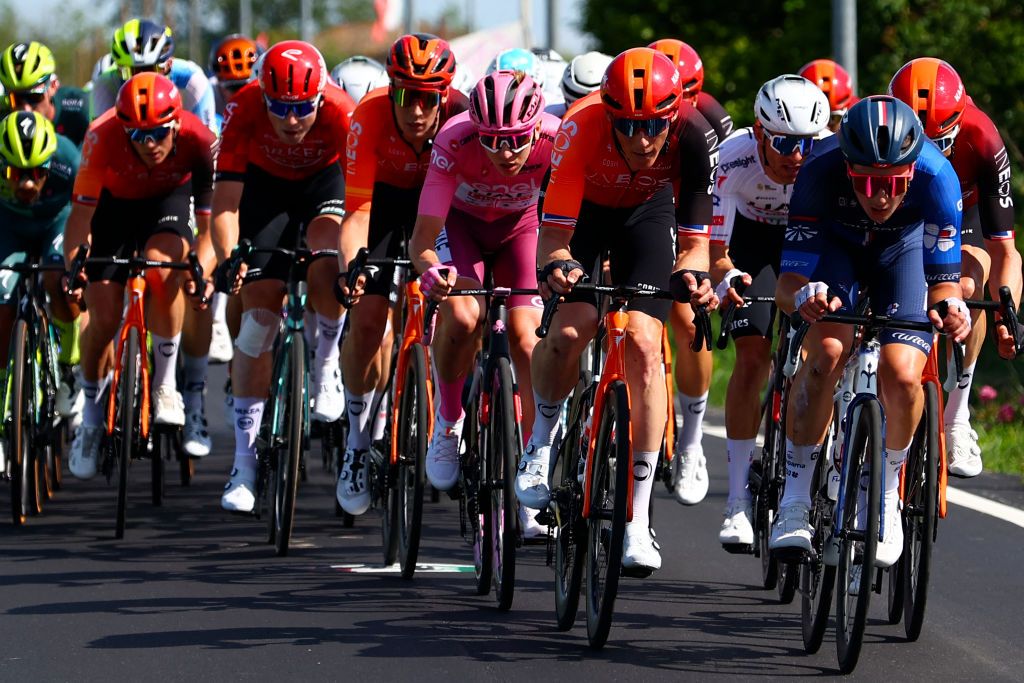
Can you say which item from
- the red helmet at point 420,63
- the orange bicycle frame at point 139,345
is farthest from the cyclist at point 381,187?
the orange bicycle frame at point 139,345

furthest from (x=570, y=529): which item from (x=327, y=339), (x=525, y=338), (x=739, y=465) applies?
(x=327, y=339)

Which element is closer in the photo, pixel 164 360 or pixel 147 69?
pixel 164 360

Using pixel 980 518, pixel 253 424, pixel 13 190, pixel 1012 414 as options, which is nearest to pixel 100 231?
pixel 13 190

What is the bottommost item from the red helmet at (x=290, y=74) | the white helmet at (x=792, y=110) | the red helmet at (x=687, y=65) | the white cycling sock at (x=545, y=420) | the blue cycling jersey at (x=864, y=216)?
the white cycling sock at (x=545, y=420)

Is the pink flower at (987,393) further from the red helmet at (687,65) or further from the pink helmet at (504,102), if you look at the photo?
the pink helmet at (504,102)

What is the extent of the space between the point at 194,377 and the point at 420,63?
290 cm

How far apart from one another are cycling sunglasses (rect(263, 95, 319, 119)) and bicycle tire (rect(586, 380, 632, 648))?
317 cm

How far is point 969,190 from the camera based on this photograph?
29.3 ft

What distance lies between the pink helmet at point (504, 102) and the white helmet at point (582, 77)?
3.18 m

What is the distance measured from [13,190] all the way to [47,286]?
2.39 ft

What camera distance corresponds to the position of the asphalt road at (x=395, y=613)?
22.9ft

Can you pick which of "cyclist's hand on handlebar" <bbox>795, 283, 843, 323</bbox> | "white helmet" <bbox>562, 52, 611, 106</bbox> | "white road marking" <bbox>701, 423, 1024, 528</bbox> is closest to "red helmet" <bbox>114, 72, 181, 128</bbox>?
"white helmet" <bbox>562, 52, 611, 106</bbox>

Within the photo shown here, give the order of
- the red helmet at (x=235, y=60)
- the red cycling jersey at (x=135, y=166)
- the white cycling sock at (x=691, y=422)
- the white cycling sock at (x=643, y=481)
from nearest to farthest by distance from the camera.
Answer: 1. the white cycling sock at (x=643, y=481)
2. the white cycling sock at (x=691, y=422)
3. the red cycling jersey at (x=135, y=166)
4. the red helmet at (x=235, y=60)

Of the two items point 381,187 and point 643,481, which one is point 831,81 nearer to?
point 381,187
